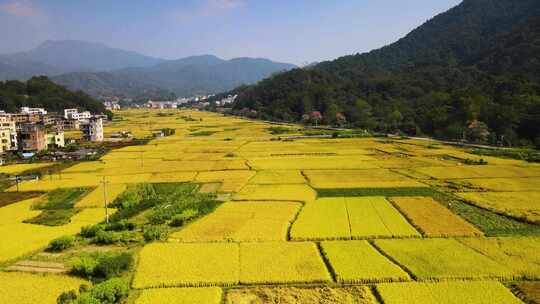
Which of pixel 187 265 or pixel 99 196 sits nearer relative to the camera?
pixel 187 265

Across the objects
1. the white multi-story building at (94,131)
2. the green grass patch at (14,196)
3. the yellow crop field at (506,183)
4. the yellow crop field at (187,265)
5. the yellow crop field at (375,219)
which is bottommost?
the green grass patch at (14,196)

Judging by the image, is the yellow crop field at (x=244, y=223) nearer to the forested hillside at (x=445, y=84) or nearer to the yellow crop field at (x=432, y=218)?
the yellow crop field at (x=432, y=218)

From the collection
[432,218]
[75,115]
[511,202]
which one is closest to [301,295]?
[432,218]

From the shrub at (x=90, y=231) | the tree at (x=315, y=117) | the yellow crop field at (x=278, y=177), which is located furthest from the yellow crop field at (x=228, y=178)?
the tree at (x=315, y=117)

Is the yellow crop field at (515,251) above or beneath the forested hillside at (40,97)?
beneath

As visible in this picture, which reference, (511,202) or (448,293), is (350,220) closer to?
(448,293)

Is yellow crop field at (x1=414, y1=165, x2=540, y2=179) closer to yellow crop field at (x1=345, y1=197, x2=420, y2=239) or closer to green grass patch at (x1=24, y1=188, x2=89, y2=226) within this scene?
yellow crop field at (x1=345, y1=197, x2=420, y2=239)

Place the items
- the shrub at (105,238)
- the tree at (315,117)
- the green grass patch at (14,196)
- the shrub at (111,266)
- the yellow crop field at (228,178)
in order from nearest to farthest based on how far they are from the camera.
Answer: the shrub at (111,266) < the shrub at (105,238) < the green grass patch at (14,196) < the yellow crop field at (228,178) < the tree at (315,117)
